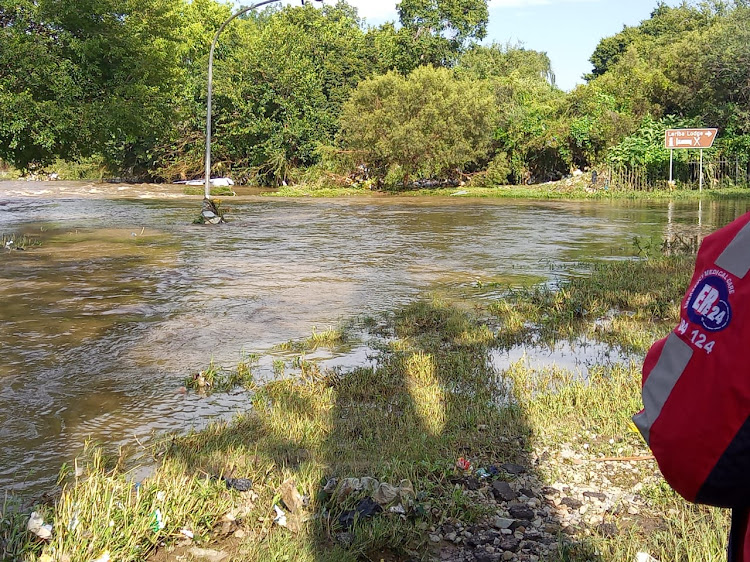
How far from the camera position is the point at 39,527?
3.58 metres

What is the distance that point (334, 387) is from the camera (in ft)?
22.0

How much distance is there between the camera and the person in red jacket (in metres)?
1.31

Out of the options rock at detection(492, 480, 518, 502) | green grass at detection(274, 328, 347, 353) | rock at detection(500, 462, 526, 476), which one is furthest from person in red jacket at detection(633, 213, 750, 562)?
green grass at detection(274, 328, 347, 353)

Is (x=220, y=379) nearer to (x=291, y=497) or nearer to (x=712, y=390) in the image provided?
(x=291, y=497)

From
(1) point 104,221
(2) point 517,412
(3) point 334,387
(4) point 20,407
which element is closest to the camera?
(2) point 517,412

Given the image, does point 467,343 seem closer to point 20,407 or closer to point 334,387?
point 334,387

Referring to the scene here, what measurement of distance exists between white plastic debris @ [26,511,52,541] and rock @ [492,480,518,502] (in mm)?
2399

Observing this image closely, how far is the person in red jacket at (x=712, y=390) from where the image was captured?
4.28 ft

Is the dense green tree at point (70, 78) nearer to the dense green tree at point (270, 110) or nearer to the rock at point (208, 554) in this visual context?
the rock at point (208, 554)

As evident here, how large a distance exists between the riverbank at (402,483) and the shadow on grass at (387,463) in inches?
0.5

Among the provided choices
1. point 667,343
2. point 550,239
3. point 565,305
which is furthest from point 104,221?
point 667,343

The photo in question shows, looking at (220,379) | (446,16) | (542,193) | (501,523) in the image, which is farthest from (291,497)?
(446,16)

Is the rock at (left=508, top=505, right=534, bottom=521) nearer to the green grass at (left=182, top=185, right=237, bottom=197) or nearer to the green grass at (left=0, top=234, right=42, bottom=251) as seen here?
the green grass at (left=0, top=234, right=42, bottom=251)

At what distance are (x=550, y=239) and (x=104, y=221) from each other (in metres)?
14.1
